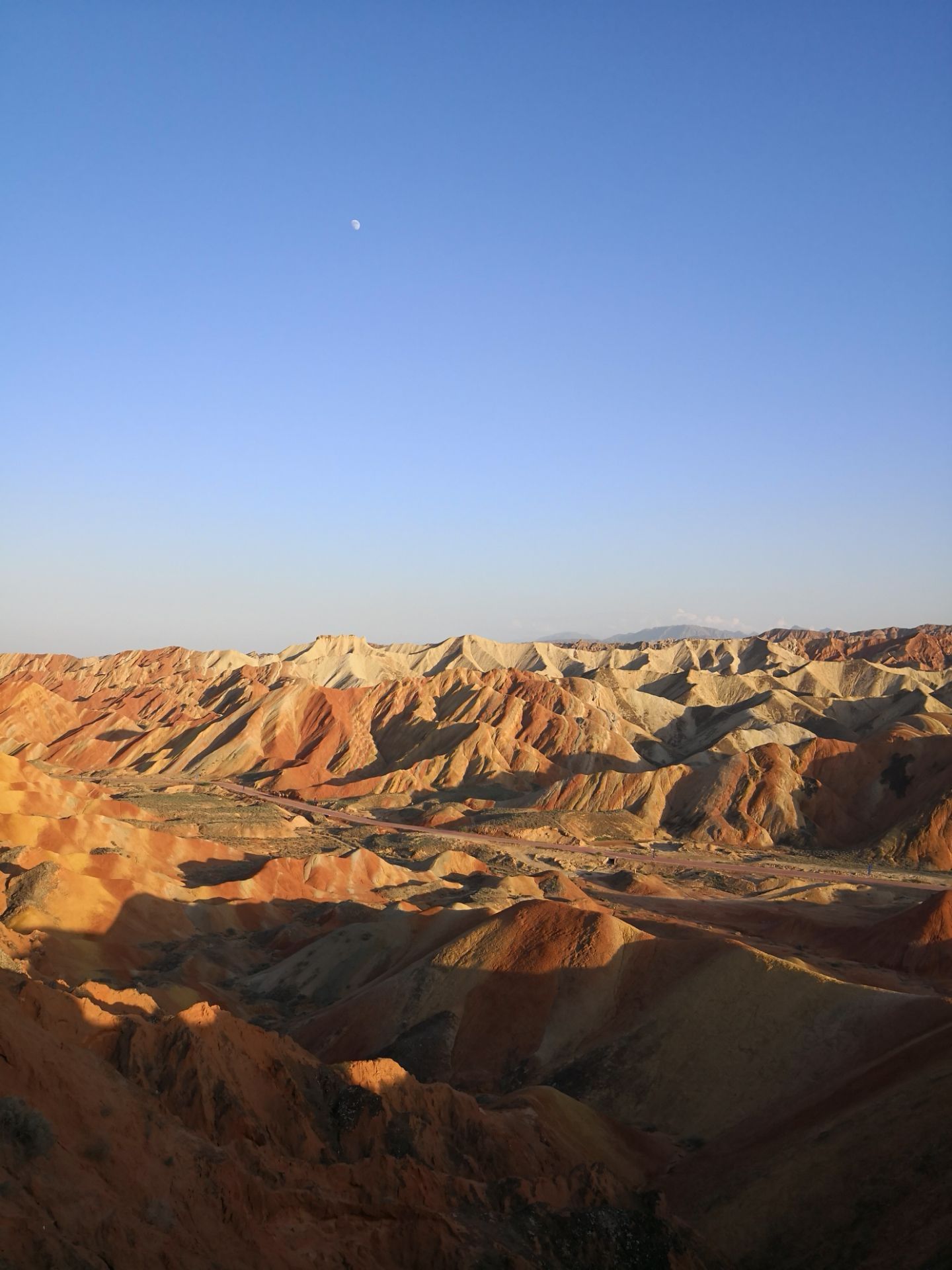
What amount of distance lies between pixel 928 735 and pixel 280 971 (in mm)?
67137

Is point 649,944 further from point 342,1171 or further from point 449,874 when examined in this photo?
point 449,874

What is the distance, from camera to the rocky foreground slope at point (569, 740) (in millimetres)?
84000

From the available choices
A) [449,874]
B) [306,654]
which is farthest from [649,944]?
[306,654]

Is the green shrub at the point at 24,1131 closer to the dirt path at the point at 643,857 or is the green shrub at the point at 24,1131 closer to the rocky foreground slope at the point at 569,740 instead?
the dirt path at the point at 643,857

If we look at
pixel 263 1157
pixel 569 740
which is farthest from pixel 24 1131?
pixel 569 740

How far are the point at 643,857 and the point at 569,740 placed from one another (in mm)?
34057

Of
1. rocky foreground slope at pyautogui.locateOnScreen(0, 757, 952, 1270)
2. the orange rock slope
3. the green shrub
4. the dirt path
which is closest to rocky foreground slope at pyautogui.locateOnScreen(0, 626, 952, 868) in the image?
the dirt path

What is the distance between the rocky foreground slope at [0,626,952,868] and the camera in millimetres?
84000

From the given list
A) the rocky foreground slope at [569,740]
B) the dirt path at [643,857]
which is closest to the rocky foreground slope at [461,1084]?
the dirt path at [643,857]

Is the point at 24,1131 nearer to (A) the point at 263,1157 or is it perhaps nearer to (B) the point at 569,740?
(A) the point at 263,1157

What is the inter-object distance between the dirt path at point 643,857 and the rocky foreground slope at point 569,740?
4.38m

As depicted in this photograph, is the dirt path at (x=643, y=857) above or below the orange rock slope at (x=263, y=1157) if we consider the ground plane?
below

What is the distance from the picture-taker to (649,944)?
1379 inches

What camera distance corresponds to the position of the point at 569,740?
110250 millimetres
